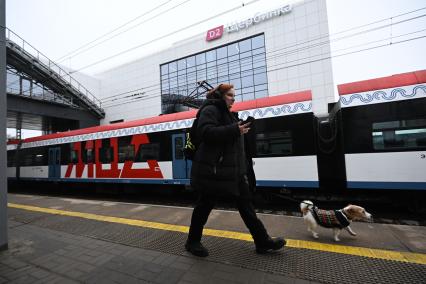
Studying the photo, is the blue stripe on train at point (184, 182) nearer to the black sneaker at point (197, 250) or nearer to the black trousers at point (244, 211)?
the black trousers at point (244, 211)

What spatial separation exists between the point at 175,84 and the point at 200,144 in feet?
96.9

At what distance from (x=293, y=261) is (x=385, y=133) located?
162 inches

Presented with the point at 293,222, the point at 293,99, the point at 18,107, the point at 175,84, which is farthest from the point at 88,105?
the point at 293,222

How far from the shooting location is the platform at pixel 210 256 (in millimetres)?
2553

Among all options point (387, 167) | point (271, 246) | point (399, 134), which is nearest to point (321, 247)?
point (271, 246)

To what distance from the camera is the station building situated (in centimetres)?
2380

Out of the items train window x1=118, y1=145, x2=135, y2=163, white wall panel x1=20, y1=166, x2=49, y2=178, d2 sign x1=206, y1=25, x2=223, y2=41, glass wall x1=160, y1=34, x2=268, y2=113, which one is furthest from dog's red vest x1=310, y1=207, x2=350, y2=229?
d2 sign x1=206, y1=25, x2=223, y2=41

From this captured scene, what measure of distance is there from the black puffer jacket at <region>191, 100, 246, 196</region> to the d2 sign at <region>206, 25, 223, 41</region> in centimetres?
2858

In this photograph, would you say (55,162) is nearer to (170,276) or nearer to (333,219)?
(170,276)

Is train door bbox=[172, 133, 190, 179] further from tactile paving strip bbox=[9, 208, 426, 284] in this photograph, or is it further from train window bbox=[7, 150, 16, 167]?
train window bbox=[7, 150, 16, 167]

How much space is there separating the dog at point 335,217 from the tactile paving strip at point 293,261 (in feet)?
1.72

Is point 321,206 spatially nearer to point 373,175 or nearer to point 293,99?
point 373,175

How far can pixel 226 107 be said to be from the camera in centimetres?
298

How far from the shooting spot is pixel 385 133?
17.7 ft
